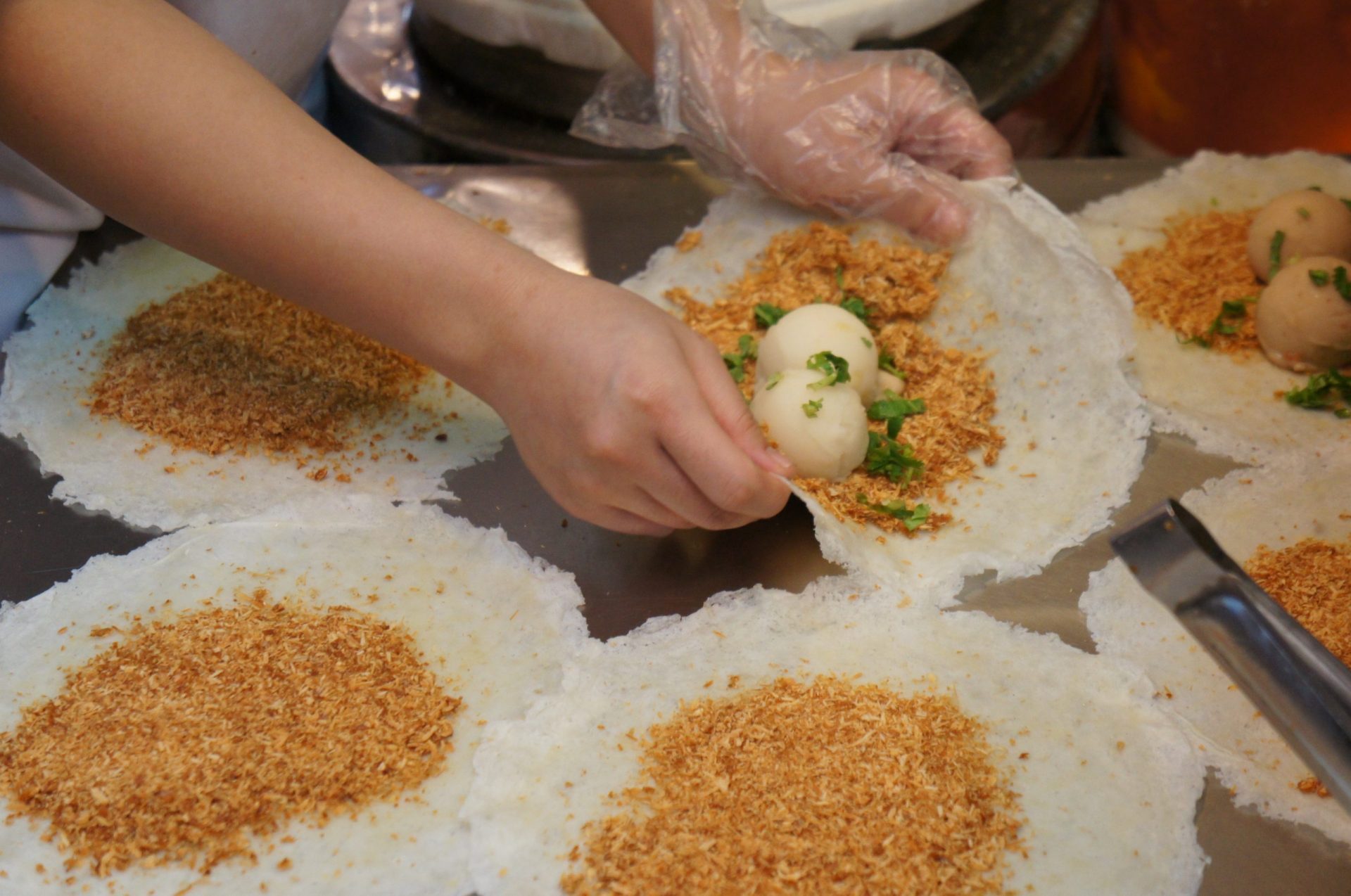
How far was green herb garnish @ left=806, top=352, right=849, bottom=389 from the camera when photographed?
120 cm

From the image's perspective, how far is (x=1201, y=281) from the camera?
145 centimetres

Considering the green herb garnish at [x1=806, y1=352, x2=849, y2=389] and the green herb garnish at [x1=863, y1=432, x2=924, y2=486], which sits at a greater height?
the green herb garnish at [x1=806, y1=352, x2=849, y2=389]

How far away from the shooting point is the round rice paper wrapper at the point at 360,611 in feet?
3.03

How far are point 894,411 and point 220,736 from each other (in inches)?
31.3

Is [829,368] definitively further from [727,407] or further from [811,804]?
[811,804]

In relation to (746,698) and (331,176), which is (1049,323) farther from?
(331,176)

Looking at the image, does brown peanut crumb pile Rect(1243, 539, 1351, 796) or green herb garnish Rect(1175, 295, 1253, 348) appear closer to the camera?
brown peanut crumb pile Rect(1243, 539, 1351, 796)

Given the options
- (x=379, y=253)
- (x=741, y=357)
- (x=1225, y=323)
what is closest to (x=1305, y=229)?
(x=1225, y=323)

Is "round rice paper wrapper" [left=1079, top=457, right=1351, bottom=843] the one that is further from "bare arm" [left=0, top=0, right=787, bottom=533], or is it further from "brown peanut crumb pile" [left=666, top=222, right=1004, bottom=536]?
"bare arm" [left=0, top=0, right=787, bottom=533]

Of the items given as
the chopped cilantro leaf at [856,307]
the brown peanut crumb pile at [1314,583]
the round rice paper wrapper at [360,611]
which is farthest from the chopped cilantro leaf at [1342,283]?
the round rice paper wrapper at [360,611]

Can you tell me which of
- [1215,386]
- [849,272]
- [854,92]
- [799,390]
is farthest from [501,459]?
[1215,386]

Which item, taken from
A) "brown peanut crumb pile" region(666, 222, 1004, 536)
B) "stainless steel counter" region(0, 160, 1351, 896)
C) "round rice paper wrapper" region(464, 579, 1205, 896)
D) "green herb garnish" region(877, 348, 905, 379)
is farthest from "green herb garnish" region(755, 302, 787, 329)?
"round rice paper wrapper" region(464, 579, 1205, 896)

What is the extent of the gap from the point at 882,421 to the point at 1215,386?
43 cm

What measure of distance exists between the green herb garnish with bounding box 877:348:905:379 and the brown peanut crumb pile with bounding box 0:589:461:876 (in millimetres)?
655
